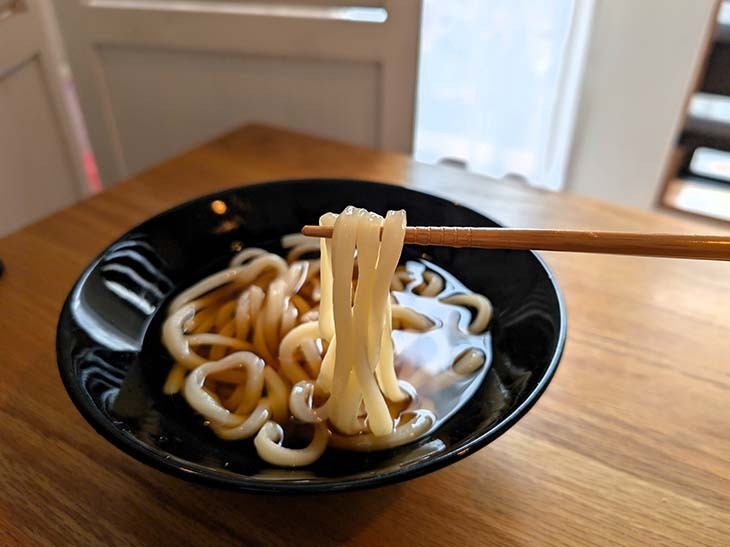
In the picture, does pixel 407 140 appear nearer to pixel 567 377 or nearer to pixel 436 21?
pixel 436 21

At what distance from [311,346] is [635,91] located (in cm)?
128

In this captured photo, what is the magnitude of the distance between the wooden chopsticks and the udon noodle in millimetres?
43

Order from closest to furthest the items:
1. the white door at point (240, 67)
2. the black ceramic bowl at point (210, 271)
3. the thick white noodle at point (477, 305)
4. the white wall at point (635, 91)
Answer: the black ceramic bowl at point (210, 271), the thick white noodle at point (477, 305), the white door at point (240, 67), the white wall at point (635, 91)

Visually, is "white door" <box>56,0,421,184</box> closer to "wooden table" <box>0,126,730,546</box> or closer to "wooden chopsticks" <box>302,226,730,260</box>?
"wooden table" <box>0,126,730,546</box>

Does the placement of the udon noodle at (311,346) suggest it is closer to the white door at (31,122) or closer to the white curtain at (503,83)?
the white door at (31,122)

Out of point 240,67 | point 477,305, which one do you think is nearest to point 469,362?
point 477,305

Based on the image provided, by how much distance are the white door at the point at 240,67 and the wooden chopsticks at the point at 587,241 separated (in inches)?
33.5

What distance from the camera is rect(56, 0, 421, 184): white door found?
131 cm

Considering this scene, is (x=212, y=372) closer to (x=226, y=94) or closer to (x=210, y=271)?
(x=210, y=271)

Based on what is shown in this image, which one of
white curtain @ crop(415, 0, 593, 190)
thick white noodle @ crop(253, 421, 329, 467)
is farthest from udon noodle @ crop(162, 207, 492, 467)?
white curtain @ crop(415, 0, 593, 190)

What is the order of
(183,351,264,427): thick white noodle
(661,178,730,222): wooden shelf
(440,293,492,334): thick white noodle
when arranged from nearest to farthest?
(183,351,264,427): thick white noodle, (440,293,492,334): thick white noodle, (661,178,730,222): wooden shelf

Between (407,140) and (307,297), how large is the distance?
2.40 feet

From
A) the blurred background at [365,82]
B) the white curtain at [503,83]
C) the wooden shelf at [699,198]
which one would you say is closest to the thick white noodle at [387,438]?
the blurred background at [365,82]

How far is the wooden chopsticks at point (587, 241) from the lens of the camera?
0.49 meters
